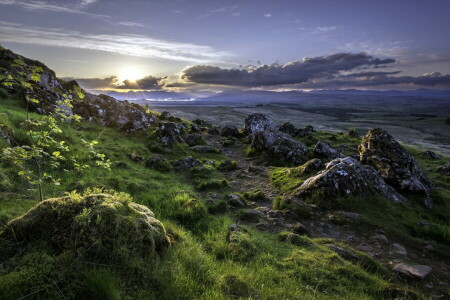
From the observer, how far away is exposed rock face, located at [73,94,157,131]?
29.8m

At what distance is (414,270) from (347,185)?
5850mm

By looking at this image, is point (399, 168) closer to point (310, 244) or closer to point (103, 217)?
point (310, 244)

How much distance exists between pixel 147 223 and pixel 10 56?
36.3 m

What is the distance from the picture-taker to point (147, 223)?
5.70 metres

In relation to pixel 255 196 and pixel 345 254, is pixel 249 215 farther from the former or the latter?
pixel 345 254

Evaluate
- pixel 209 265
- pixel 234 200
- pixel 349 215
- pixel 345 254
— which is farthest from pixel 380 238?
pixel 209 265

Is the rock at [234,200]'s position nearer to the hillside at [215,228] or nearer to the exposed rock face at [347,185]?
the hillside at [215,228]

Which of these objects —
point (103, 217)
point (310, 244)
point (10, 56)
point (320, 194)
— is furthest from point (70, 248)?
point (10, 56)

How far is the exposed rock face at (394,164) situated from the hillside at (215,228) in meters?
0.09

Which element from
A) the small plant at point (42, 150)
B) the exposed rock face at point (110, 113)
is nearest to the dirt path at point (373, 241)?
the small plant at point (42, 150)

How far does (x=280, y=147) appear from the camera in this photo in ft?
82.2

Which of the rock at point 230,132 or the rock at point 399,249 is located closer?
the rock at point 399,249

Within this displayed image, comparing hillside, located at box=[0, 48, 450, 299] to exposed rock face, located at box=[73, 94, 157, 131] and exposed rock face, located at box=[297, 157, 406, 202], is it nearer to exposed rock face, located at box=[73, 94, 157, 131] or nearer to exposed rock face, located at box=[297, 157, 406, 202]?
exposed rock face, located at box=[297, 157, 406, 202]

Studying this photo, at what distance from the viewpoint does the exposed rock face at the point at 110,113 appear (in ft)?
97.7
